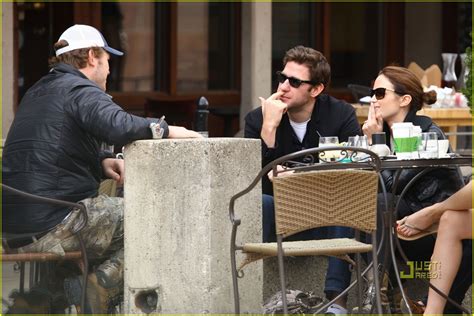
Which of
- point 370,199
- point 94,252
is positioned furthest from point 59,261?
point 370,199

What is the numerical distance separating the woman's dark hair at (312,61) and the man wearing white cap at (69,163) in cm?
123

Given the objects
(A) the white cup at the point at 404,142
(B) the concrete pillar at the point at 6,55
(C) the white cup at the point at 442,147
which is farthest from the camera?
(B) the concrete pillar at the point at 6,55

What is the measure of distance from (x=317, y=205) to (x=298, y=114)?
1670 mm

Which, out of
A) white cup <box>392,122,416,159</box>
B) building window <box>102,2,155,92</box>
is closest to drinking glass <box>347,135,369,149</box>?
white cup <box>392,122,416,159</box>

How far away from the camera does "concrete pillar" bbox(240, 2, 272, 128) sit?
11.7m

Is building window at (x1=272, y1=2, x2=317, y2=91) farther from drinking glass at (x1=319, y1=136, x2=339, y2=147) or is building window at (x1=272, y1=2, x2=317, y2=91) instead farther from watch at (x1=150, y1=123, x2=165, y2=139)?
watch at (x1=150, y1=123, x2=165, y2=139)

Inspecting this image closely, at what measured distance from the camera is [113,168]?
6020mm

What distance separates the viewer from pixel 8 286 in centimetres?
628

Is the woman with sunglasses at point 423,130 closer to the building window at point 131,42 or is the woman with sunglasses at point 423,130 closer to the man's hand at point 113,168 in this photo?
the man's hand at point 113,168

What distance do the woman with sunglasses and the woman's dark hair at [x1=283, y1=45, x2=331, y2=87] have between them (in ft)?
0.98

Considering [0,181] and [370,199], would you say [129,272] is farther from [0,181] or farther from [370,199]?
[370,199]

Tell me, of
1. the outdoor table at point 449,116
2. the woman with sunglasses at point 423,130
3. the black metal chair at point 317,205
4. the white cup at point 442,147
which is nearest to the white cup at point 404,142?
the white cup at point 442,147

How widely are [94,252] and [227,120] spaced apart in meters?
7.38

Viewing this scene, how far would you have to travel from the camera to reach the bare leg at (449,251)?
18.2 ft
